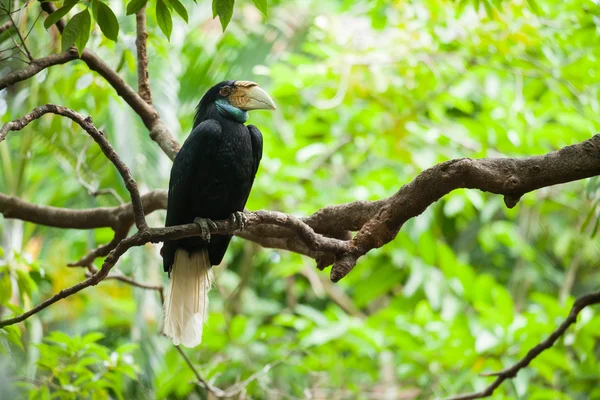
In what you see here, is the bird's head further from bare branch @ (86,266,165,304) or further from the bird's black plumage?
bare branch @ (86,266,165,304)

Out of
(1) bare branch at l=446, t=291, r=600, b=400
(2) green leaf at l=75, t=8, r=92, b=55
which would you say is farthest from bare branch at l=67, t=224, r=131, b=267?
(1) bare branch at l=446, t=291, r=600, b=400

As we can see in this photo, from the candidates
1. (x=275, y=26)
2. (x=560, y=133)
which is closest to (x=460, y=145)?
(x=560, y=133)

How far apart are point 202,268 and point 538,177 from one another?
6.10ft

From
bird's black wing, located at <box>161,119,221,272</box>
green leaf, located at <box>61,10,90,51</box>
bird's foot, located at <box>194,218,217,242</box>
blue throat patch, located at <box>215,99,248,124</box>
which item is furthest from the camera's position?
blue throat patch, located at <box>215,99,248,124</box>

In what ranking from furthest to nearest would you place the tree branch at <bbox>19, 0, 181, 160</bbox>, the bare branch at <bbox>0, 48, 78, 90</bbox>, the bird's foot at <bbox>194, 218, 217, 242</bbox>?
the tree branch at <bbox>19, 0, 181, 160</bbox>
the bird's foot at <bbox>194, 218, 217, 242</bbox>
the bare branch at <bbox>0, 48, 78, 90</bbox>

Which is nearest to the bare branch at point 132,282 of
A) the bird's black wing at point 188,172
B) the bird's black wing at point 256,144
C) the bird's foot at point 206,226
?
the bird's black wing at point 188,172

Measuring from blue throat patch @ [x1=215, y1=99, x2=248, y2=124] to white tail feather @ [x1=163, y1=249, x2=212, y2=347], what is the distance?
28.6 inches

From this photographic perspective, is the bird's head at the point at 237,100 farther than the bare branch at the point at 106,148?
Yes

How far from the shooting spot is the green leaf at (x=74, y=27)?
245cm

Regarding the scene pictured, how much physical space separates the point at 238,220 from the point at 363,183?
264cm

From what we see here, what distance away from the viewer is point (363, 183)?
5.65 metres

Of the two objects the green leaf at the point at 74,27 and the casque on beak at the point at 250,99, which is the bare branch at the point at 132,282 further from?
the green leaf at the point at 74,27

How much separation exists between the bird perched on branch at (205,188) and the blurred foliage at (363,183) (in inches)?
29.9

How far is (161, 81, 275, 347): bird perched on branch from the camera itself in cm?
Answer: 332
